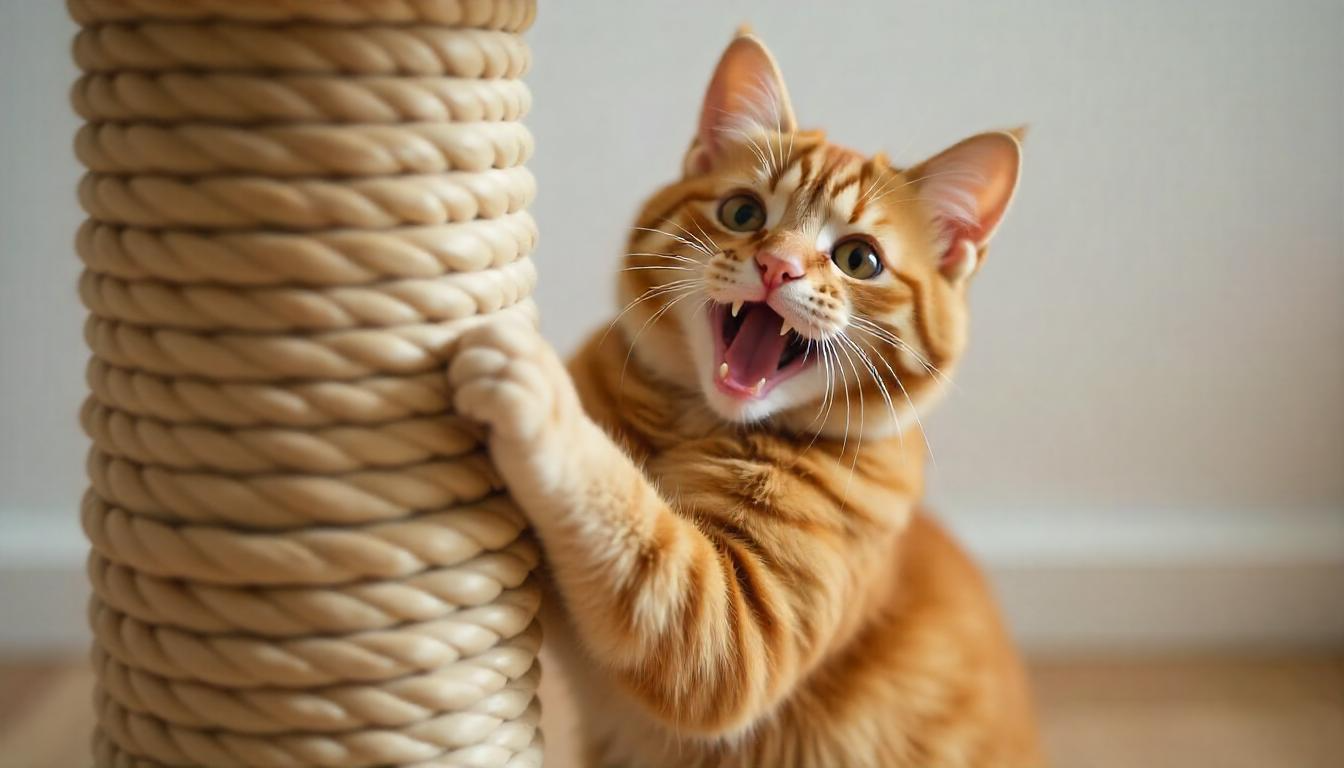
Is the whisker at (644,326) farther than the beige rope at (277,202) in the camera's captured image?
Yes

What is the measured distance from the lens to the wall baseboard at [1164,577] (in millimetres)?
1945

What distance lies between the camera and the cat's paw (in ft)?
2.30

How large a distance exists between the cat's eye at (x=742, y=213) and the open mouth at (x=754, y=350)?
8 cm

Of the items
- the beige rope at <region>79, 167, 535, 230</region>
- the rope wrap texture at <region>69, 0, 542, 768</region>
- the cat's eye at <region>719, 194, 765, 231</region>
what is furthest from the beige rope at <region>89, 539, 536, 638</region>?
the cat's eye at <region>719, 194, 765, 231</region>

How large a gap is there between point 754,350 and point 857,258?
13cm

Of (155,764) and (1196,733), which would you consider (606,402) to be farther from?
(1196,733)

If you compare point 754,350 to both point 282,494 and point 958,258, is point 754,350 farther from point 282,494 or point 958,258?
point 282,494

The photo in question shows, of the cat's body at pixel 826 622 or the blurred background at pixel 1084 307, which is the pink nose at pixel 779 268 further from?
the blurred background at pixel 1084 307

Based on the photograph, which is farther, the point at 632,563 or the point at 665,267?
the point at 665,267

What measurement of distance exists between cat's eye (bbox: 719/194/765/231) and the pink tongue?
9 cm

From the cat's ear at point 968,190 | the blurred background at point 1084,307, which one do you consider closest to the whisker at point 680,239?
the cat's ear at point 968,190

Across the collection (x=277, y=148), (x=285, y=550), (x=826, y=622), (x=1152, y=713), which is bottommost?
(x=1152, y=713)

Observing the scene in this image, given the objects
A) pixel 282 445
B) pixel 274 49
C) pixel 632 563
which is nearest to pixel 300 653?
pixel 282 445

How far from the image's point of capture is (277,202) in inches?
26.6
